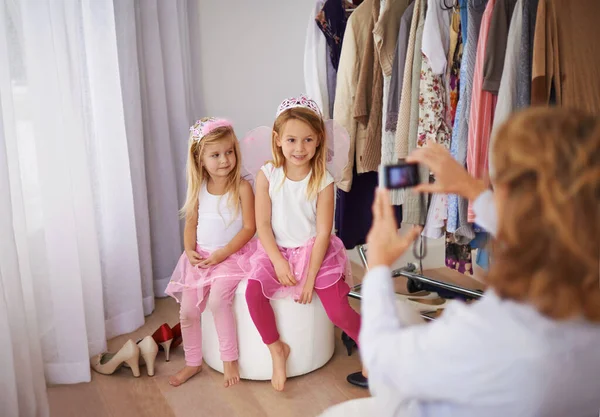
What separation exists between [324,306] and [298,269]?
0.16 metres

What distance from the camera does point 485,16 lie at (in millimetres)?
1893

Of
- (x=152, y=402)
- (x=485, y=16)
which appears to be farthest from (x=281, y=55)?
(x=152, y=402)

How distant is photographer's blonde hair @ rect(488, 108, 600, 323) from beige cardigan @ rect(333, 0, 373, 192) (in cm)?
159

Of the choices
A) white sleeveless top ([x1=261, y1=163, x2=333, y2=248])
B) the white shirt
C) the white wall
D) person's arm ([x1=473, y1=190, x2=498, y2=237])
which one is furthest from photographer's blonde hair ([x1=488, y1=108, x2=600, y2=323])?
the white wall

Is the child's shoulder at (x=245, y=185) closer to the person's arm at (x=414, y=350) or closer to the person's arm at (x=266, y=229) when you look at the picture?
the person's arm at (x=266, y=229)

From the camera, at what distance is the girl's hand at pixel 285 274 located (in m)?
2.08

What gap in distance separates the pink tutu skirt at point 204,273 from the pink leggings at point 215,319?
21 millimetres

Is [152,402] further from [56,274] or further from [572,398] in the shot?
[572,398]

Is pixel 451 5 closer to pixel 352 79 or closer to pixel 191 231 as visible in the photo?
pixel 352 79

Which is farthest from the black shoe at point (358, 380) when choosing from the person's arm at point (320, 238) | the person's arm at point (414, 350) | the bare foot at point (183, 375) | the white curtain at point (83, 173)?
the person's arm at point (414, 350)

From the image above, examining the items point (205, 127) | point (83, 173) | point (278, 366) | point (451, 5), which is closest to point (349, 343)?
point (278, 366)

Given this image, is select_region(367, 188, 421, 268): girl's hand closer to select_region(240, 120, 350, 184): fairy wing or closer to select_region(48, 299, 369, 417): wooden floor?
select_region(48, 299, 369, 417): wooden floor

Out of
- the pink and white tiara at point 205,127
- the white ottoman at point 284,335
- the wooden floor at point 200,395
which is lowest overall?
the wooden floor at point 200,395

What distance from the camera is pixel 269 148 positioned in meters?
2.30
